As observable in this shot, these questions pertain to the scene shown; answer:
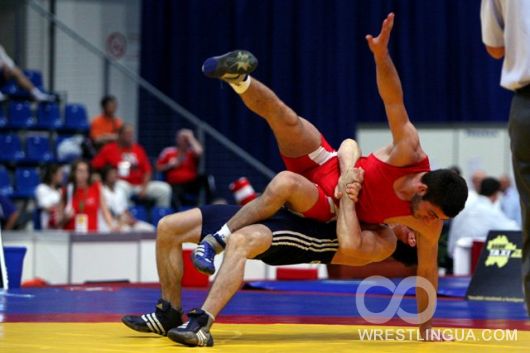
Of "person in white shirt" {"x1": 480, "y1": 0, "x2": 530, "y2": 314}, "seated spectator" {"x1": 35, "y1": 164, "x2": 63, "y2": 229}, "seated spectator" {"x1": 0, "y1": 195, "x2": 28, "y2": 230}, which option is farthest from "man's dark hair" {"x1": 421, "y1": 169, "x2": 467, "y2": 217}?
"seated spectator" {"x1": 0, "y1": 195, "x2": 28, "y2": 230}

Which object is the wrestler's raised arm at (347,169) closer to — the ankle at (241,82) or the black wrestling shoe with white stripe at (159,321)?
the ankle at (241,82)

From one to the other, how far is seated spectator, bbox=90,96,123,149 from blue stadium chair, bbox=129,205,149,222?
0.89 metres

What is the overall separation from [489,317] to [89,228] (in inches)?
228

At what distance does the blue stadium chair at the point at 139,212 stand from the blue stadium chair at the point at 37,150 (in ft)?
3.87

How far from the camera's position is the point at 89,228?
11.9 meters

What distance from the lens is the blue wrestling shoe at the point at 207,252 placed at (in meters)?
5.17

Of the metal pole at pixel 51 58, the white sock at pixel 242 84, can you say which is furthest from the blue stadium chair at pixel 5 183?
the white sock at pixel 242 84

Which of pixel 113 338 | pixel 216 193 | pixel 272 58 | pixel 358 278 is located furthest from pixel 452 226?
pixel 113 338

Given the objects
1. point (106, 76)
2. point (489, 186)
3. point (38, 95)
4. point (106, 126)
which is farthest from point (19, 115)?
point (489, 186)

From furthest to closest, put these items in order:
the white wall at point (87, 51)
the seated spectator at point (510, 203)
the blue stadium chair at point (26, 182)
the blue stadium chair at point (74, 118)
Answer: the white wall at point (87, 51) → the blue stadium chair at point (74, 118) → the seated spectator at point (510, 203) → the blue stadium chair at point (26, 182)

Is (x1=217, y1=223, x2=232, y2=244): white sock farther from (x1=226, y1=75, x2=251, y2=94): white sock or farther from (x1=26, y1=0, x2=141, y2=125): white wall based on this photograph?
(x1=26, y1=0, x2=141, y2=125): white wall

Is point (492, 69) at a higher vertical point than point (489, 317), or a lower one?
higher

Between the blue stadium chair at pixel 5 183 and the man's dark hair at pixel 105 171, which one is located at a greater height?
the man's dark hair at pixel 105 171

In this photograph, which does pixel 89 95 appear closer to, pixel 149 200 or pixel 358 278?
pixel 149 200
